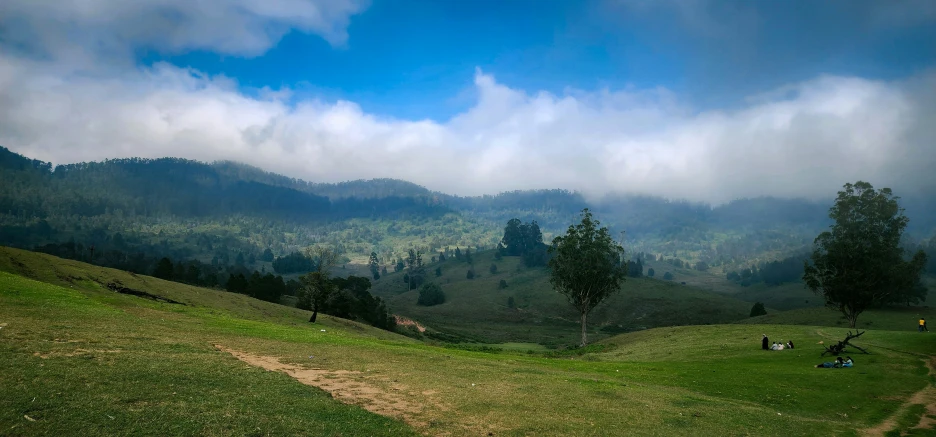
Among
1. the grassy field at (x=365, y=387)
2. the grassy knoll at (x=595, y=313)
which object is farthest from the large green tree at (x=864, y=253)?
the grassy knoll at (x=595, y=313)

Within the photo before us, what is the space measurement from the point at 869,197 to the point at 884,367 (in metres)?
40.7

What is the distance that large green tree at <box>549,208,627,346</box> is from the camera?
72.2 meters

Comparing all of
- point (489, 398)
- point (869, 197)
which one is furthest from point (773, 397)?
point (869, 197)

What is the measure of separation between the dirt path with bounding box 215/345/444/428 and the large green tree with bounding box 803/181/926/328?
6139cm

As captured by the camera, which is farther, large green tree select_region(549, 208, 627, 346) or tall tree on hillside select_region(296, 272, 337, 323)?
large green tree select_region(549, 208, 627, 346)

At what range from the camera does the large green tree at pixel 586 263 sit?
72.2 metres

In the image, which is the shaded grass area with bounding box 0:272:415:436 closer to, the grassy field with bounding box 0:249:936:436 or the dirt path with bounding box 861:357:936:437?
the grassy field with bounding box 0:249:936:436

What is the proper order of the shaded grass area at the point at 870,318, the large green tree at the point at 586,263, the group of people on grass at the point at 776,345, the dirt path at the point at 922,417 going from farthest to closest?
the large green tree at the point at 586,263 < the shaded grass area at the point at 870,318 < the group of people on grass at the point at 776,345 < the dirt path at the point at 922,417

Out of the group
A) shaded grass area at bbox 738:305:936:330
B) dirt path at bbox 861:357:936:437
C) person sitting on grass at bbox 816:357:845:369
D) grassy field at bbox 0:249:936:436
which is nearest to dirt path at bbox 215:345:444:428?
grassy field at bbox 0:249:936:436

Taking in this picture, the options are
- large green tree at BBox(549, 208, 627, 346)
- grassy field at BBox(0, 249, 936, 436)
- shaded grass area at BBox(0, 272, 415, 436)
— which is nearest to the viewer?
shaded grass area at BBox(0, 272, 415, 436)

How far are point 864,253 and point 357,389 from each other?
67.8 meters

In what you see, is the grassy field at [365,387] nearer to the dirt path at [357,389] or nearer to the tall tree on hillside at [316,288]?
the dirt path at [357,389]

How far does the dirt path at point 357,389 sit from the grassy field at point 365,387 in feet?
0.33

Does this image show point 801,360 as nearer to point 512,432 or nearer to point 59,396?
point 512,432
